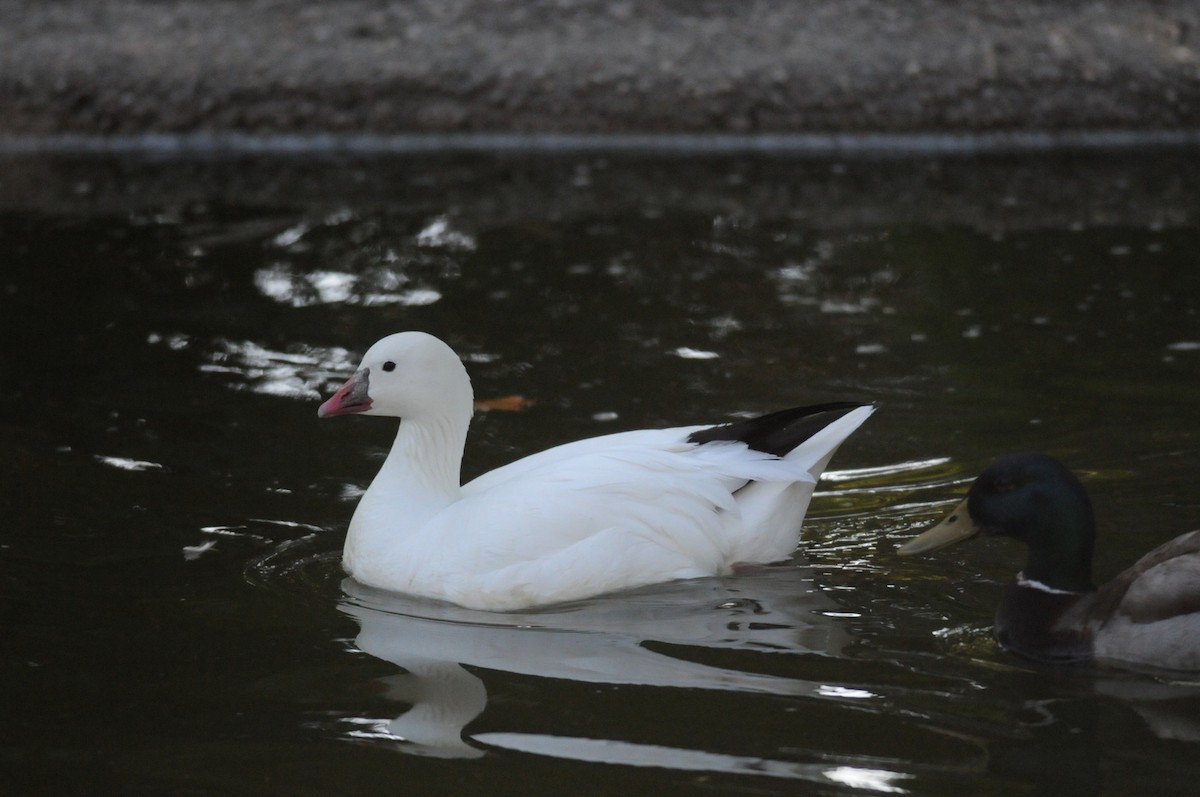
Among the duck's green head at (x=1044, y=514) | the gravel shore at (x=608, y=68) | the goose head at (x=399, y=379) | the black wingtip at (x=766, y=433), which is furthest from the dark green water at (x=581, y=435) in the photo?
the gravel shore at (x=608, y=68)

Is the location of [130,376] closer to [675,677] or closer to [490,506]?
Result: [490,506]

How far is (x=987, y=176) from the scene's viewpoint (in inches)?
477

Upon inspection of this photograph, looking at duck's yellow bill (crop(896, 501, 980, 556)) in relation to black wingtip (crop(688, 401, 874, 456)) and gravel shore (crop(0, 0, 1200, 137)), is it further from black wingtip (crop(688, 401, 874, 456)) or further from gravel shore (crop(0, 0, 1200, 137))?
gravel shore (crop(0, 0, 1200, 137))

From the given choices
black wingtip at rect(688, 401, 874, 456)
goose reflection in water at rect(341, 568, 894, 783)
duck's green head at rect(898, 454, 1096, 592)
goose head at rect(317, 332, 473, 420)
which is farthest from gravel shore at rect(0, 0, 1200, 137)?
duck's green head at rect(898, 454, 1096, 592)

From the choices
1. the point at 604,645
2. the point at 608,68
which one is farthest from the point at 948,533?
the point at 608,68

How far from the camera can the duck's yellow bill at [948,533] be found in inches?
181

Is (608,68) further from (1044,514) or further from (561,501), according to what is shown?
(1044,514)

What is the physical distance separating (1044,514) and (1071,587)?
23 centimetres

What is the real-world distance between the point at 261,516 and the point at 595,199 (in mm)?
6369

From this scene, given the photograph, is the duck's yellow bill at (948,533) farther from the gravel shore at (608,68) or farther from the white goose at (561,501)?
the gravel shore at (608,68)

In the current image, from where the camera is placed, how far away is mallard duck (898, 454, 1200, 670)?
4160 millimetres

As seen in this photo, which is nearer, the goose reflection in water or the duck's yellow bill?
the goose reflection in water

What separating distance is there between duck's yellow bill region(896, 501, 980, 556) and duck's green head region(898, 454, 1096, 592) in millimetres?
99

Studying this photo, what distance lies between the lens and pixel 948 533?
464cm
